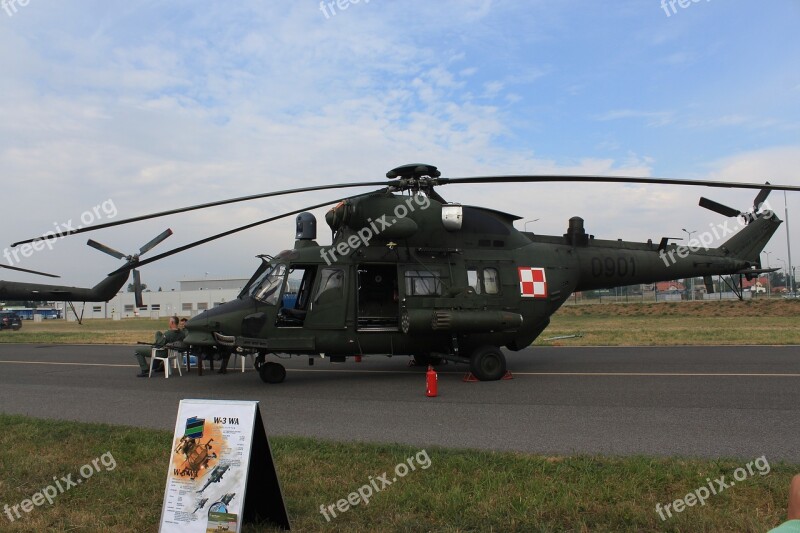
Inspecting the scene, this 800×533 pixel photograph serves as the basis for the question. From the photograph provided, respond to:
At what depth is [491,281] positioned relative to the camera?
12219 mm

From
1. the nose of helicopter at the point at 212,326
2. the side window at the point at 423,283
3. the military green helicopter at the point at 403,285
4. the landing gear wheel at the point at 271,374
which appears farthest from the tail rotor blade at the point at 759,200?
the nose of helicopter at the point at 212,326

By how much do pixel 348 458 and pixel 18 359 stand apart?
16.4 metres

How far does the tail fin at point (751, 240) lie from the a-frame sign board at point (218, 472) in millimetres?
14319

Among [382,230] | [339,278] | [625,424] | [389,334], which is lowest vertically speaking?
[625,424]

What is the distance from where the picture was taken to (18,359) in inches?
693

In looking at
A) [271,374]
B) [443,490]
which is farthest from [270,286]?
[443,490]

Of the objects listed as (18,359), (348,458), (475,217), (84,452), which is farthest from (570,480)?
(18,359)

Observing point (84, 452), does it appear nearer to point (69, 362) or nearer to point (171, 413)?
point (171, 413)

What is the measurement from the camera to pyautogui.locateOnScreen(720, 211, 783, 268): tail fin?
1486cm

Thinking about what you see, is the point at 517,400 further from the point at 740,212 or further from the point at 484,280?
the point at 740,212

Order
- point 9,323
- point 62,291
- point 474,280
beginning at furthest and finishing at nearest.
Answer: point 9,323, point 62,291, point 474,280

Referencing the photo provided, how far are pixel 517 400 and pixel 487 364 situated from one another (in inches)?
91.5

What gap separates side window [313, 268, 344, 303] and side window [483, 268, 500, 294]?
303cm

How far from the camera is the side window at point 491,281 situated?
12188mm
